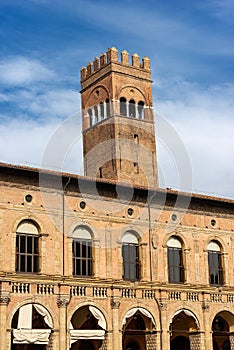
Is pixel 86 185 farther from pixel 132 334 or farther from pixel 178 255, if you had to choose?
pixel 132 334

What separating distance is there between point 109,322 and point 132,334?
488 centimetres

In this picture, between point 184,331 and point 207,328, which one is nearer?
point 207,328

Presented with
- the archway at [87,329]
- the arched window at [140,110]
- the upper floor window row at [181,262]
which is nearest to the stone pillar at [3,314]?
the archway at [87,329]

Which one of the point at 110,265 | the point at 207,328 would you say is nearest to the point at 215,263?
the point at 207,328

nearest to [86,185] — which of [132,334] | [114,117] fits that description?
[132,334]

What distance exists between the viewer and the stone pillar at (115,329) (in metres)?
32.5

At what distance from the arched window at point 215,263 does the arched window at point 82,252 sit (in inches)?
332

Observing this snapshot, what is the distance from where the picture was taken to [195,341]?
36219mm

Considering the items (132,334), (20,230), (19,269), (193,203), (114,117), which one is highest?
(114,117)

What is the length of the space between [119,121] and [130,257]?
15.1 m

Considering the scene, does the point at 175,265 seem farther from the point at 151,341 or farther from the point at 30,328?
the point at 30,328

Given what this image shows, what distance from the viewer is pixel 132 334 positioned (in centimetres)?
3716

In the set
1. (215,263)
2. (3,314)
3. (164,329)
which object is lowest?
(164,329)

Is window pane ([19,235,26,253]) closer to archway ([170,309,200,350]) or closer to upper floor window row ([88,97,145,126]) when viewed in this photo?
archway ([170,309,200,350])
